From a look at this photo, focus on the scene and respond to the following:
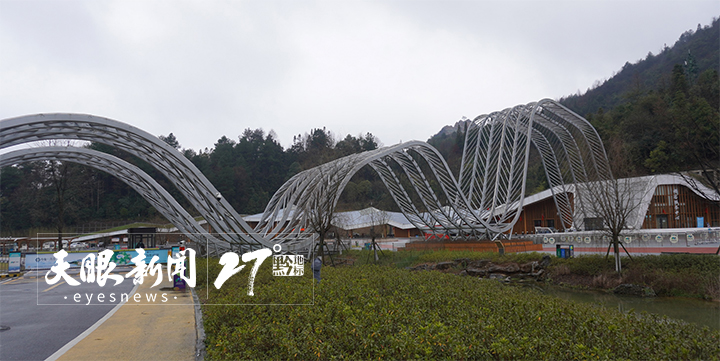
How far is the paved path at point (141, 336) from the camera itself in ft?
21.6

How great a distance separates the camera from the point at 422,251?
27.1 m

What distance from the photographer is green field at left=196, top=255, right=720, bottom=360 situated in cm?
493

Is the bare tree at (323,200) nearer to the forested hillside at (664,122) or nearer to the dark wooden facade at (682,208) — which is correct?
the forested hillside at (664,122)

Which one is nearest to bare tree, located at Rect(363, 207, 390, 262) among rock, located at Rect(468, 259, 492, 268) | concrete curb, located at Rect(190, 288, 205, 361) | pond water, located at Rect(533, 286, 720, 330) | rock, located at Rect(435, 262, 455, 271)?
rock, located at Rect(435, 262, 455, 271)

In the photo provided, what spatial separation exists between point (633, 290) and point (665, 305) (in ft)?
7.20

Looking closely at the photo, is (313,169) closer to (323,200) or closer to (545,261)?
(323,200)

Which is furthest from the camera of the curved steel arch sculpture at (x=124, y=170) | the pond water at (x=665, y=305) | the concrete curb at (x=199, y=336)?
the curved steel arch sculpture at (x=124, y=170)

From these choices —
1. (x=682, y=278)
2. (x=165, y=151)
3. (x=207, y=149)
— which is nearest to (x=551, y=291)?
(x=682, y=278)

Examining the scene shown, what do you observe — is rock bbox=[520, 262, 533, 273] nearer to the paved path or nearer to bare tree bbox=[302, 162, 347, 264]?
bare tree bbox=[302, 162, 347, 264]

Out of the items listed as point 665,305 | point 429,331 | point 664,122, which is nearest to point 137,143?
point 429,331

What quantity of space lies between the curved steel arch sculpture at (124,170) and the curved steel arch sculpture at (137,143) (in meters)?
0.93

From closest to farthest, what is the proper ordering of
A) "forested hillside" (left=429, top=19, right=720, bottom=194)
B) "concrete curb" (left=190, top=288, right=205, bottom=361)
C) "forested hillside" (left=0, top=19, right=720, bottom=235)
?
"concrete curb" (left=190, top=288, right=205, bottom=361) → "forested hillside" (left=429, top=19, right=720, bottom=194) → "forested hillside" (left=0, top=19, right=720, bottom=235)

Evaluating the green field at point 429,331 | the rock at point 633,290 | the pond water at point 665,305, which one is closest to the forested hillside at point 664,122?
the rock at point 633,290

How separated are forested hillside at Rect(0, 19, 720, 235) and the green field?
854 inches
